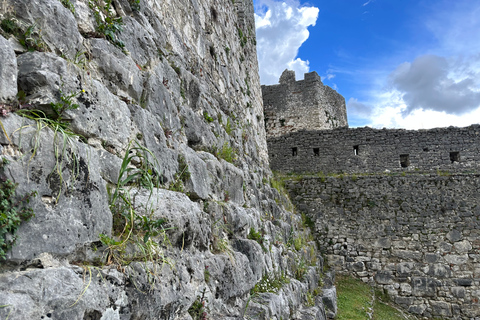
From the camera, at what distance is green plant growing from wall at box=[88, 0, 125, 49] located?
2502mm

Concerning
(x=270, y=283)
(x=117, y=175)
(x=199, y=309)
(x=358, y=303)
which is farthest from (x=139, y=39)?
(x=358, y=303)

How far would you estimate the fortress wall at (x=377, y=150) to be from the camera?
1194cm

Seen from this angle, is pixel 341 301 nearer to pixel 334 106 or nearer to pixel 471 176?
pixel 471 176

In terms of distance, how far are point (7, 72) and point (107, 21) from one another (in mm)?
1160

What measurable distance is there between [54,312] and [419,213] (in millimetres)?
10890

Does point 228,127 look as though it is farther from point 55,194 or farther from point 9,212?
point 9,212

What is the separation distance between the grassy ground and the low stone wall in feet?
1.34

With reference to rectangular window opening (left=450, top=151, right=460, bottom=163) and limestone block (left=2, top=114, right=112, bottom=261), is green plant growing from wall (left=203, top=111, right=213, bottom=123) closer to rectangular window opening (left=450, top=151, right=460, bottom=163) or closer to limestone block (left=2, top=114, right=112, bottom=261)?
limestone block (left=2, top=114, right=112, bottom=261)

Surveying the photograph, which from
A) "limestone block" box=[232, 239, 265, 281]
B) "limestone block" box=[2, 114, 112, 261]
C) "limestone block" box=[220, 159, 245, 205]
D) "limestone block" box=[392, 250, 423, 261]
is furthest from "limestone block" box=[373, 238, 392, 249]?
"limestone block" box=[2, 114, 112, 261]

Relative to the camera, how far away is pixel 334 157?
12.4 meters

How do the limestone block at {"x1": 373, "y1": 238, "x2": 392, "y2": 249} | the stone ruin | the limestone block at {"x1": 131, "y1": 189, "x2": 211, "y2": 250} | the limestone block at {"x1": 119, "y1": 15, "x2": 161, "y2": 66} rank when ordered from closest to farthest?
the limestone block at {"x1": 131, "y1": 189, "x2": 211, "y2": 250}, the limestone block at {"x1": 119, "y1": 15, "x2": 161, "y2": 66}, the stone ruin, the limestone block at {"x1": 373, "y1": 238, "x2": 392, "y2": 249}

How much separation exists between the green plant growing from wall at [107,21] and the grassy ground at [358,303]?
6.12 meters

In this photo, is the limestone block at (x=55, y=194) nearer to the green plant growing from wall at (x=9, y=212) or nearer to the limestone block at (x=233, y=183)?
the green plant growing from wall at (x=9, y=212)

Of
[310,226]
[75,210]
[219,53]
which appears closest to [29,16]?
[75,210]
